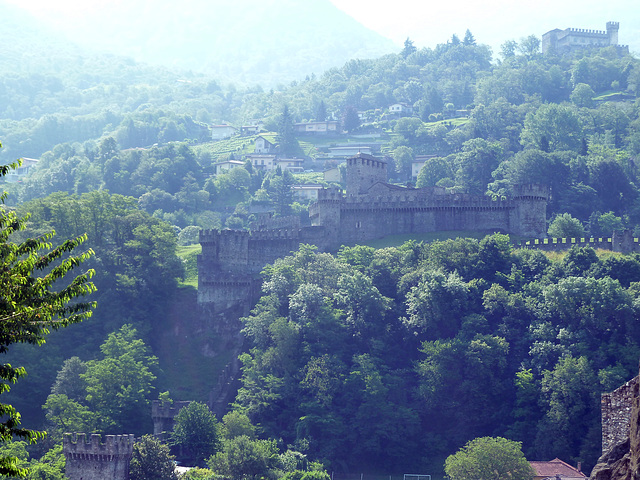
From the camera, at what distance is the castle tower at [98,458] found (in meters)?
69.5

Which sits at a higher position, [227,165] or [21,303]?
[21,303]

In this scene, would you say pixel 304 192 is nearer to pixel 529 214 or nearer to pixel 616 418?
pixel 529 214

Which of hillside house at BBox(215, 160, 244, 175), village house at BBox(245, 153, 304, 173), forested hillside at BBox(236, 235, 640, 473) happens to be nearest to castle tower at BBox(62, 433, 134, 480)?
forested hillside at BBox(236, 235, 640, 473)

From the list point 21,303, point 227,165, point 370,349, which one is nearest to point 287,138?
point 227,165

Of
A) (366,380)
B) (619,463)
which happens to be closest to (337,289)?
(366,380)

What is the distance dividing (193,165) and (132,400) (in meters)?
81.5

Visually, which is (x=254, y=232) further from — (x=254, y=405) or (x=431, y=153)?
(x=431, y=153)

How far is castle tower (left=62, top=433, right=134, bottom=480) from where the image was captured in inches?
2736

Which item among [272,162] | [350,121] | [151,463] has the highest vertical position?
[350,121]

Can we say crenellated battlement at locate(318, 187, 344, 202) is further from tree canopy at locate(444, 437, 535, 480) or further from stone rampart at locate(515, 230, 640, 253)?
tree canopy at locate(444, 437, 535, 480)

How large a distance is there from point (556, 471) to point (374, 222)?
41.2 metres

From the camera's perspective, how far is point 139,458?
231ft

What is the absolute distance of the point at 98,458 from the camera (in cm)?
6969

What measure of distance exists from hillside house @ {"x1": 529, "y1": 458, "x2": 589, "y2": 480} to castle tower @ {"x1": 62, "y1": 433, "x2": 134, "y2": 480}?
24561mm
